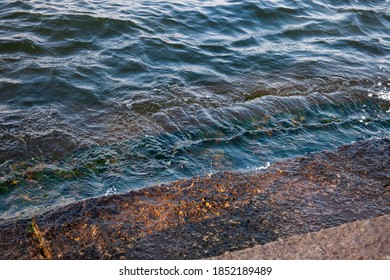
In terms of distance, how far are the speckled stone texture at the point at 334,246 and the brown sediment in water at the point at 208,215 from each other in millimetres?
353

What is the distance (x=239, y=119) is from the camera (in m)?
6.14

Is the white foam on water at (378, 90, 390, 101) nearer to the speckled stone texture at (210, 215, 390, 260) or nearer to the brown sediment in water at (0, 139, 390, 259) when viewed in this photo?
the brown sediment in water at (0, 139, 390, 259)

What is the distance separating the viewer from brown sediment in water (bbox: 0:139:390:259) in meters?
3.50

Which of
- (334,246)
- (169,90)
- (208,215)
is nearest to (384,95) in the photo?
(169,90)

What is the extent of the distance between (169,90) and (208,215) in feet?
10.3

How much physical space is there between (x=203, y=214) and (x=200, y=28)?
5.72 m

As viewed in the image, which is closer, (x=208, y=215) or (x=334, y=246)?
(x=334, y=246)

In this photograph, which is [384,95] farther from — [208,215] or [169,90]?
Result: [208,215]

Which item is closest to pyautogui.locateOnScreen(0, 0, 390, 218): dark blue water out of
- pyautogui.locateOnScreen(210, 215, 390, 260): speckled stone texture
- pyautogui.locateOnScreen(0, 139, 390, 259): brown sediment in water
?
pyautogui.locateOnScreen(0, 139, 390, 259): brown sediment in water

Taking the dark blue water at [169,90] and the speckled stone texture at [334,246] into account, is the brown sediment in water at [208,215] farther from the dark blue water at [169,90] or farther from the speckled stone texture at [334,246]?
the dark blue water at [169,90]

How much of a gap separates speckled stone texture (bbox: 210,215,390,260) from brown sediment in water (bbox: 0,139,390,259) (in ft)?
1.16

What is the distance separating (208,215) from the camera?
3848mm

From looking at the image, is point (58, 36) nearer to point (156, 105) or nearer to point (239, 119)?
point (156, 105)
